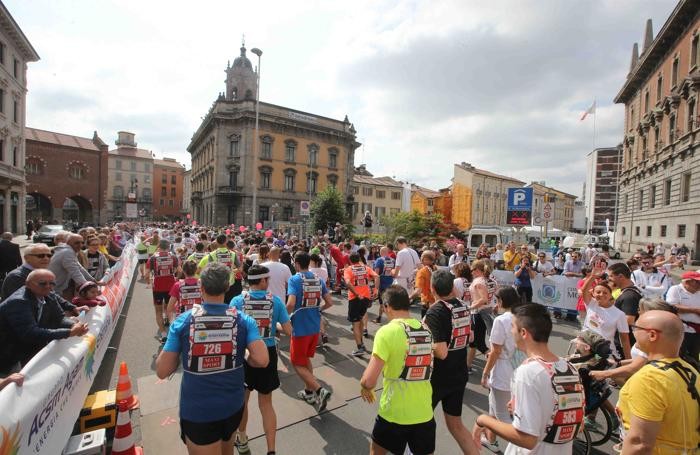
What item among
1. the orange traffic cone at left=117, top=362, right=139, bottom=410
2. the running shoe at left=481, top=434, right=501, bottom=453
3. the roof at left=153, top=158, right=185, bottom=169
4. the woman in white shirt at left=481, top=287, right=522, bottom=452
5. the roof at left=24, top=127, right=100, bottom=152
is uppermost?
the roof at left=153, top=158, right=185, bottom=169

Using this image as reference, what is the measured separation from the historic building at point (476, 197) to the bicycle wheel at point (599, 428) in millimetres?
57125

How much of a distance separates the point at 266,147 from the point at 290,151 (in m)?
3.49

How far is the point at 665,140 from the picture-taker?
29297 mm

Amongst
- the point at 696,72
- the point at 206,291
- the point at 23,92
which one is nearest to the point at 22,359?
the point at 206,291

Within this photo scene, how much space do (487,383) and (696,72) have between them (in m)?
31.5

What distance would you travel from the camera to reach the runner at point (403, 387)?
2.74 metres

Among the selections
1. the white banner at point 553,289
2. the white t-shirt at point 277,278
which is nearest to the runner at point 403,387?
the white t-shirt at point 277,278

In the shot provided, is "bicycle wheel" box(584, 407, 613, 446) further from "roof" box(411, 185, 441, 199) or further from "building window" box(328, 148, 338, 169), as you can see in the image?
"roof" box(411, 185, 441, 199)

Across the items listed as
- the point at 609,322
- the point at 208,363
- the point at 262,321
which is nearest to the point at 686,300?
the point at 609,322

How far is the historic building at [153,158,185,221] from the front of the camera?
294 feet

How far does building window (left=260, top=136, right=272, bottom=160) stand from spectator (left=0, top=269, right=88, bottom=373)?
143 ft

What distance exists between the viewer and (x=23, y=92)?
3344 cm

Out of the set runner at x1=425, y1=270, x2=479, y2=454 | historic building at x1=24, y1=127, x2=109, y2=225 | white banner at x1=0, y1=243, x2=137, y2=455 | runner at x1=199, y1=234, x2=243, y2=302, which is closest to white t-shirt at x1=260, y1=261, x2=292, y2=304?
runner at x1=199, y1=234, x2=243, y2=302

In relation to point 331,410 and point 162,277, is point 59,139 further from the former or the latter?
point 331,410
